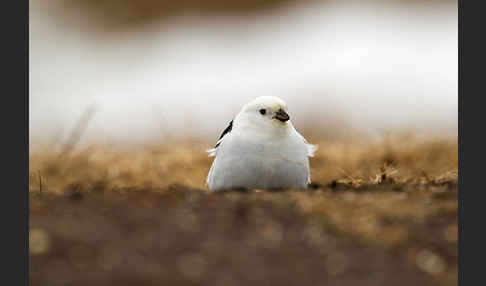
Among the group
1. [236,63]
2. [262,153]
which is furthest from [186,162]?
[236,63]

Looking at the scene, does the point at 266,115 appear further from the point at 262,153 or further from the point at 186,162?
the point at 186,162

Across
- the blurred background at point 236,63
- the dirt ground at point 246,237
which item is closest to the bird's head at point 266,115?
the dirt ground at point 246,237

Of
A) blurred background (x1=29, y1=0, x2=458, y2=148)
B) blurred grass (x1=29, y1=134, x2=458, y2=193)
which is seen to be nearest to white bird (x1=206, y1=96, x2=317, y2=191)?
blurred grass (x1=29, y1=134, x2=458, y2=193)

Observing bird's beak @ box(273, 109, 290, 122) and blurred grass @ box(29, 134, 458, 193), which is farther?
blurred grass @ box(29, 134, 458, 193)

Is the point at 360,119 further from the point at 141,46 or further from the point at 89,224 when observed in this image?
the point at 89,224

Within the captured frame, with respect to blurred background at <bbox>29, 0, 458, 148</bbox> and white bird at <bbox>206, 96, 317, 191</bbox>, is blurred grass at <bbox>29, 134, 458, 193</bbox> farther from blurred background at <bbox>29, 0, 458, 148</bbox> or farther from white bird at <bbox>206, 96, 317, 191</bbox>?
blurred background at <bbox>29, 0, 458, 148</bbox>

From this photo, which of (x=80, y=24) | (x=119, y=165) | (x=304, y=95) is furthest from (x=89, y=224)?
(x=80, y=24)
